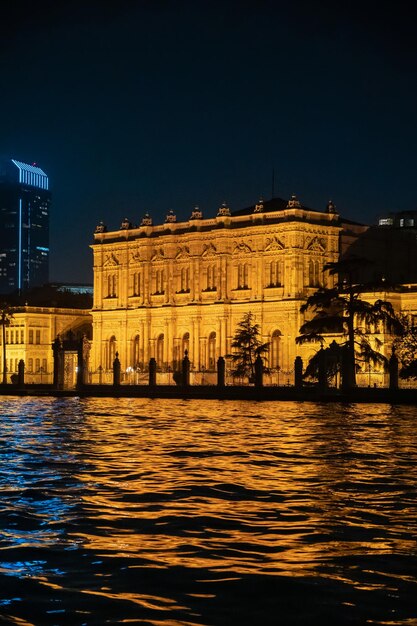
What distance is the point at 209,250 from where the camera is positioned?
346 ft

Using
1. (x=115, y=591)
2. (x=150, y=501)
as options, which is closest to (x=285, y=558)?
(x=115, y=591)

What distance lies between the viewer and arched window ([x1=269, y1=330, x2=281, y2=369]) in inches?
3826

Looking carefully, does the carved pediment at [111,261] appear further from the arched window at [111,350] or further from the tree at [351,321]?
the tree at [351,321]

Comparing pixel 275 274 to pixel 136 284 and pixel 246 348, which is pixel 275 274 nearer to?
pixel 246 348

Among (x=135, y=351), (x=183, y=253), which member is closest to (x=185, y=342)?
(x=135, y=351)

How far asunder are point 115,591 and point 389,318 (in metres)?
57.8

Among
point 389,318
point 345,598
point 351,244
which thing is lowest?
point 345,598

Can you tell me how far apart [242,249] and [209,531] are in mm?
84911

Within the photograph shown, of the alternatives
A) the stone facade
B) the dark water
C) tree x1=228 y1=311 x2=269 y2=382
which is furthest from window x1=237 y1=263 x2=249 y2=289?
the dark water

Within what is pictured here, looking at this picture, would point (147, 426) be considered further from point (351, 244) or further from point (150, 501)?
point (351, 244)

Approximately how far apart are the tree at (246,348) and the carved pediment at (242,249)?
6.00 m

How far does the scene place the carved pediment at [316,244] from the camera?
98.4 metres

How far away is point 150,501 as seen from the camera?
21.2 meters

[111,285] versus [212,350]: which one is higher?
[111,285]
